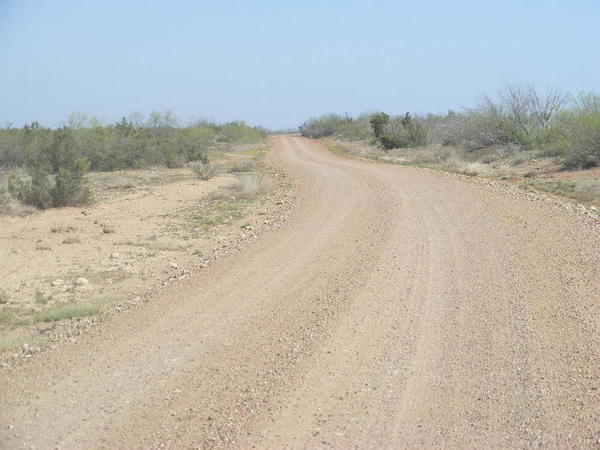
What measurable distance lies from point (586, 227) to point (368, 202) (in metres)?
5.89

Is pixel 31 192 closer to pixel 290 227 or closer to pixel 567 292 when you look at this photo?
pixel 290 227

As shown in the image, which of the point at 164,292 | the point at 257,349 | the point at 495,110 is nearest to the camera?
the point at 257,349

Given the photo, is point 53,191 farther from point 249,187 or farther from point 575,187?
point 575,187

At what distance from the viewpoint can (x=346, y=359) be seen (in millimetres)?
6469

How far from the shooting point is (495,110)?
120ft

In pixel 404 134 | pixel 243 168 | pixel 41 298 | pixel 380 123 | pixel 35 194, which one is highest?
pixel 380 123

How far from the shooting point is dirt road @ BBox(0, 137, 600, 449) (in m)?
5.05

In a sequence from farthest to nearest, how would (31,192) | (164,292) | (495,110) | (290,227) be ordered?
(495,110)
(31,192)
(290,227)
(164,292)

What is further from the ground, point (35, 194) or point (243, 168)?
point (35, 194)

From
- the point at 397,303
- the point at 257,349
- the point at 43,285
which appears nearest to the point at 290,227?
the point at 43,285

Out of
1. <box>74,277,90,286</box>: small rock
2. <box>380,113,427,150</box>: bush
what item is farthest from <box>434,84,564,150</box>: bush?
<box>74,277,90,286</box>: small rock

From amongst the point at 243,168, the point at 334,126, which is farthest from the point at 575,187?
the point at 334,126

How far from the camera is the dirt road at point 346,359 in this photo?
5.05 meters

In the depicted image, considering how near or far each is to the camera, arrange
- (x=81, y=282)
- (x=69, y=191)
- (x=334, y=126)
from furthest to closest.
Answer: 1. (x=334, y=126)
2. (x=69, y=191)
3. (x=81, y=282)
